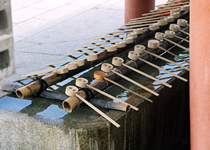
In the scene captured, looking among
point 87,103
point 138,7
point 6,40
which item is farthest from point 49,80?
point 138,7

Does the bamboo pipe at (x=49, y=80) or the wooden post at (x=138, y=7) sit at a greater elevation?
the wooden post at (x=138, y=7)

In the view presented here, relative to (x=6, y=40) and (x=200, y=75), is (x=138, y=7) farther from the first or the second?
(x=200, y=75)

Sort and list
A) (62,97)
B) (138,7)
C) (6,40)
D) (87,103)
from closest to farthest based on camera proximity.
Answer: (87,103) → (62,97) → (6,40) → (138,7)

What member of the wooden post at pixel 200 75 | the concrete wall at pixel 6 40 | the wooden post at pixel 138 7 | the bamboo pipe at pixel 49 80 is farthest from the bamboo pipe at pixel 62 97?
the wooden post at pixel 138 7

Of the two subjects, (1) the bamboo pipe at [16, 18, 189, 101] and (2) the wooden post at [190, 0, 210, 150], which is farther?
(1) the bamboo pipe at [16, 18, 189, 101]

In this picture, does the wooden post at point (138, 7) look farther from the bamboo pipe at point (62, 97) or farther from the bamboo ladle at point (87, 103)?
the bamboo ladle at point (87, 103)

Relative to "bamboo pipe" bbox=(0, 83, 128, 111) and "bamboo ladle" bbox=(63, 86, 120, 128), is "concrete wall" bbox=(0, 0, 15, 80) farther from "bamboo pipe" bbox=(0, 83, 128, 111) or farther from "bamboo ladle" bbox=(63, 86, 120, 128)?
"bamboo ladle" bbox=(63, 86, 120, 128)

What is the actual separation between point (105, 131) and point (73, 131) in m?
0.29

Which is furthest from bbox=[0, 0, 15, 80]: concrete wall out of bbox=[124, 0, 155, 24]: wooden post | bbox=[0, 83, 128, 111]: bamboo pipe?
bbox=[124, 0, 155, 24]: wooden post

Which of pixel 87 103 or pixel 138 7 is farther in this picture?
pixel 138 7

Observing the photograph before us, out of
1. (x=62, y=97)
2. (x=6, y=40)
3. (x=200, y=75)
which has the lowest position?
(x=62, y=97)

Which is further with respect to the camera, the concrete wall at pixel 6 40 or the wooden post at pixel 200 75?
the concrete wall at pixel 6 40

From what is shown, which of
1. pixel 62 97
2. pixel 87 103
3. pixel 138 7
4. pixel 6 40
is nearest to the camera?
pixel 87 103

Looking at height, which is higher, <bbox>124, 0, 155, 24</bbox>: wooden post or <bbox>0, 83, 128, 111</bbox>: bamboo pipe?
<bbox>124, 0, 155, 24</bbox>: wooden post
